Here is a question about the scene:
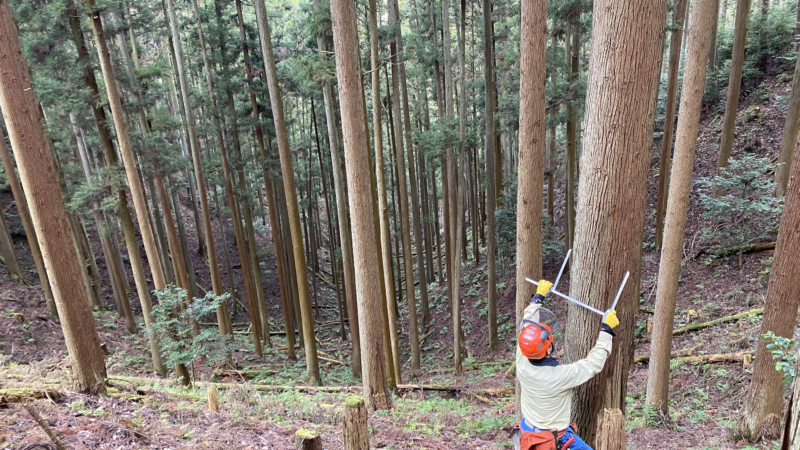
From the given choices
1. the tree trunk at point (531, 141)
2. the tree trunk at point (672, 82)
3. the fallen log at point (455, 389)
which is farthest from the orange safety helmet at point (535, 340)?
the tree trunk at point (672, 82)

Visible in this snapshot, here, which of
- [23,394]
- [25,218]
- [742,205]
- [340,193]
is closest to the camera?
[23,394]

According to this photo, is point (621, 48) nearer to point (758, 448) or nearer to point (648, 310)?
point (758, 448)

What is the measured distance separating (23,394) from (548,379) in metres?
5.71

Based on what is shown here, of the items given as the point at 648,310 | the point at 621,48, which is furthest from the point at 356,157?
the point at 648,310

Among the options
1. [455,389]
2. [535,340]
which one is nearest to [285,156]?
[455,389]

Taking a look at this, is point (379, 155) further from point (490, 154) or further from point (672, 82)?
point (672, 82)

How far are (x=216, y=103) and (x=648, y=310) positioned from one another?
14.4 meters

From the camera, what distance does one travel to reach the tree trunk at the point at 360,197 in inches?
231

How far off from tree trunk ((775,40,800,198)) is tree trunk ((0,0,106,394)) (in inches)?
563

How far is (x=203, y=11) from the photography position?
507 inches

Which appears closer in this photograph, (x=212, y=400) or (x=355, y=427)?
(x=355, y=427)

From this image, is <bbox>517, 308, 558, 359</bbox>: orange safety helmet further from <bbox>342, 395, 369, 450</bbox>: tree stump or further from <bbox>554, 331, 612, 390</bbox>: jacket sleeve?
<bbox>342, 395, 369, 450</bbox>: tree stump

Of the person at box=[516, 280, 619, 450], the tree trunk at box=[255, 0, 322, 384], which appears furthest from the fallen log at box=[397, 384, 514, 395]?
the person at box=[516, 280, 619, 450]

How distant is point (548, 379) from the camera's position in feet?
Result: 10.7
